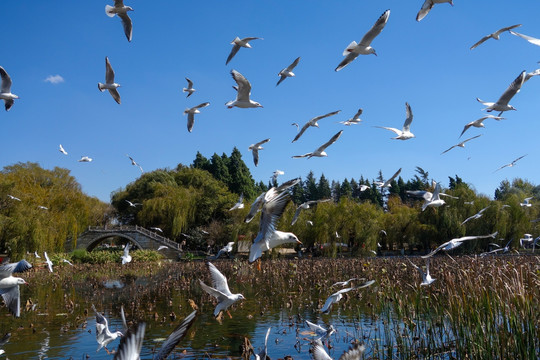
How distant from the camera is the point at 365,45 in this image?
306 inches

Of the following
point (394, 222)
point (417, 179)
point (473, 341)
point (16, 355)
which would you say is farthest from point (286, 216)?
point (417, 179)

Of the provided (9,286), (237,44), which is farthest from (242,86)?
(9,286)

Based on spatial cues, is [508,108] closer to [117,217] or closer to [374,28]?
[374,28]

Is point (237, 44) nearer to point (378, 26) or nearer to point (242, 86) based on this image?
point (242, 86)

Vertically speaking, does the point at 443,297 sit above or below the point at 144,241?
below

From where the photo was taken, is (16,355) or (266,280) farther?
(266,280)

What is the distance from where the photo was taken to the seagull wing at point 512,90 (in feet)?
24.6

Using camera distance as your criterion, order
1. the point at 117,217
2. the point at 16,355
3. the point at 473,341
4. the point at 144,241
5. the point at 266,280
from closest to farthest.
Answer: the point at 473,341 < the point at 16,355 < the point at 266,280 < the point at 144,241 < the point at 117,217

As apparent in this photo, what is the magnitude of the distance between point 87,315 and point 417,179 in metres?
75.9

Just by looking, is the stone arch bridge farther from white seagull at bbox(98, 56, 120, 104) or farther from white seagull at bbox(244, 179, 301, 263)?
white seagull at bbox(244, 179, 301, 263)

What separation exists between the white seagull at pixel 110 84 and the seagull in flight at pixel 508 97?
699cm

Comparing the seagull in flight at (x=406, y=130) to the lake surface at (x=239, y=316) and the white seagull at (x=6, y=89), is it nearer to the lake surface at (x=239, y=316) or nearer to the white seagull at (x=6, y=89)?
the lake surface at (x=239, y=316)

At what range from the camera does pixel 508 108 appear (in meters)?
7.80

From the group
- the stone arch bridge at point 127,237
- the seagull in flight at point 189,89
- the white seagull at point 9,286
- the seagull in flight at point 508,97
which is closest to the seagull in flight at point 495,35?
the seagull in flight at point 508,97
